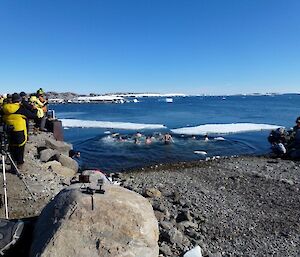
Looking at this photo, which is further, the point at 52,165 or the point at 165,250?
the point at 52,165

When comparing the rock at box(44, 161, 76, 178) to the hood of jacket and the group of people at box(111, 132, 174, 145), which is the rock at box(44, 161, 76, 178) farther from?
the group of people at box(111, 132, 174, 145)

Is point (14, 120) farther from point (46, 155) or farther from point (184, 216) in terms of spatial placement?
point (184, 216)

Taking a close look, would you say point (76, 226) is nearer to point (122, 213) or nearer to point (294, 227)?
point (122, 213)

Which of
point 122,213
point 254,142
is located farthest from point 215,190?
point 254,142

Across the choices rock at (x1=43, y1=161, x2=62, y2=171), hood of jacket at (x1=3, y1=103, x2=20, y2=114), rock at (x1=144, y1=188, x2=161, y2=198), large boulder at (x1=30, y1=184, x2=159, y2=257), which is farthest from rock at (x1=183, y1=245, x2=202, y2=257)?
rock at (x1=43, y1=161, x2=62, y2=171)

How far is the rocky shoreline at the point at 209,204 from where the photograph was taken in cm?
714

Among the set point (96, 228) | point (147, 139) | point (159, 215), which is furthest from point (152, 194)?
point (147, 139)

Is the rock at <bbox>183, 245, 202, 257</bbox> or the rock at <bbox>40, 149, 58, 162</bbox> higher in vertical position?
the rock at <bbox>40, 149, 58, 162</bbox>

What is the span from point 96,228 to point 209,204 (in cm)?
581

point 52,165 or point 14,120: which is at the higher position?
point 14,120

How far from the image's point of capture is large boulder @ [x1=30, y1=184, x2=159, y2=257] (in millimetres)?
4449

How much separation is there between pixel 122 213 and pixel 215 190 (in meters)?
7.19

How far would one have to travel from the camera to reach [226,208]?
9.66 metres

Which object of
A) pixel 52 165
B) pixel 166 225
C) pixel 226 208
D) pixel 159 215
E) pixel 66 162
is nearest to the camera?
pixel 166 225
